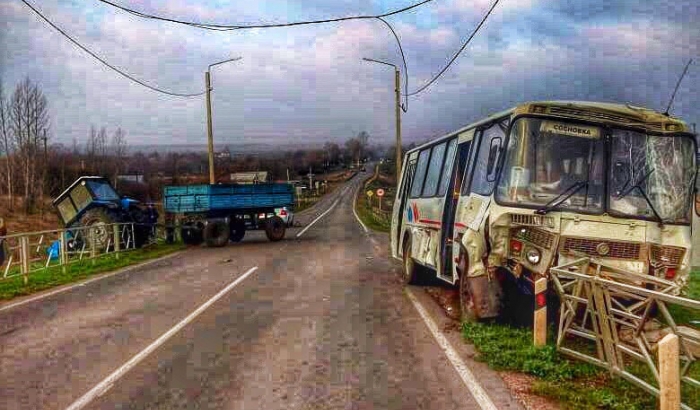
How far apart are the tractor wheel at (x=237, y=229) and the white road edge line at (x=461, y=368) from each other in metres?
17.2

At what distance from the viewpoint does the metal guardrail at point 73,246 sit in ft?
51.9

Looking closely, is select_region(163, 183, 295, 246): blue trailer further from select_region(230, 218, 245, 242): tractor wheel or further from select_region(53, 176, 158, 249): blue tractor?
select_region(53, 176, 158, 249): blue tractor

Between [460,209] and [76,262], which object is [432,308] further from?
[76,262]

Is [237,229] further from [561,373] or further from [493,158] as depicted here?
[561,373]

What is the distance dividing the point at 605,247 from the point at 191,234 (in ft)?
67.3

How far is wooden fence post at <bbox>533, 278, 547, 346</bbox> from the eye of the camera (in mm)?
7258

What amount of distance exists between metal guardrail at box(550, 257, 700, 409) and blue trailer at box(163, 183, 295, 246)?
18765mm

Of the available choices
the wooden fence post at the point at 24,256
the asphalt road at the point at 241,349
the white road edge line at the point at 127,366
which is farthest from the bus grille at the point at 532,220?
the wooden fence post at the point at 24,256

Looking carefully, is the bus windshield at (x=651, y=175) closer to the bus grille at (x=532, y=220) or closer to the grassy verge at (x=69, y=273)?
the bus grille at (x=532, y=220)

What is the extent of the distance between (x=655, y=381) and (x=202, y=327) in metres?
5.96

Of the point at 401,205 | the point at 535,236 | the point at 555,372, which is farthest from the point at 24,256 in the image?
the point at 555,372

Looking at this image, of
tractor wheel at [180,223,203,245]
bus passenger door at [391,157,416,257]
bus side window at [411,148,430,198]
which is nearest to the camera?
bus side window at [411,148,430,198]

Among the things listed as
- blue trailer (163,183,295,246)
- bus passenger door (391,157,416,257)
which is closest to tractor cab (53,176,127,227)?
blue trailer (163,183,295,246)

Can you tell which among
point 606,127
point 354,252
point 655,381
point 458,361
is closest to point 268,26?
point 354,252
